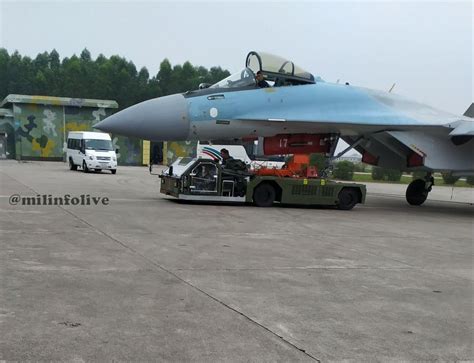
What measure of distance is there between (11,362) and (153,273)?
253 centimetres

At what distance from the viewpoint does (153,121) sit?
39.2ft

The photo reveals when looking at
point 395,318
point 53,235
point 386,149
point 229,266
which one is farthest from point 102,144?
point 395,318

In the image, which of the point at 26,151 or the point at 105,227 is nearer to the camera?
the point at 105,227

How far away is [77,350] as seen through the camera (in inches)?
134

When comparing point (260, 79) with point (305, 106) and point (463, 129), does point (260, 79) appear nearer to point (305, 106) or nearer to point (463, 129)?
point (305, 106)

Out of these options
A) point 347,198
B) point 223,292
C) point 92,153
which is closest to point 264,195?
point 347,198

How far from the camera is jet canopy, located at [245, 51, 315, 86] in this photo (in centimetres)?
1284

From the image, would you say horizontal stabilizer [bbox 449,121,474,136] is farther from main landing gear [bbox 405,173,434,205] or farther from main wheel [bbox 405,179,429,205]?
main wheel [bbox 405,179,429,205]

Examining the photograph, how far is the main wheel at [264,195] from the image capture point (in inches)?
535

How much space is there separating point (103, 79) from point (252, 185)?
208 ft

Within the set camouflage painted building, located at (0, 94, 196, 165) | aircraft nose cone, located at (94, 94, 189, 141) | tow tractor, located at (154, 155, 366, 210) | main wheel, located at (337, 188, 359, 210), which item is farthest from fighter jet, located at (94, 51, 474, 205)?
camouflage painted building, located at (0, 94, 196, 165)

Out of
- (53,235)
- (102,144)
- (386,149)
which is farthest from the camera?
(102,144)

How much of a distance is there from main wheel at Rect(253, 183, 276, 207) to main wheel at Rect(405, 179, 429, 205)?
21.0 feet

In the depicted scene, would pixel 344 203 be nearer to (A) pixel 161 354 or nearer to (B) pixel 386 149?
(B) pixel 386 149
